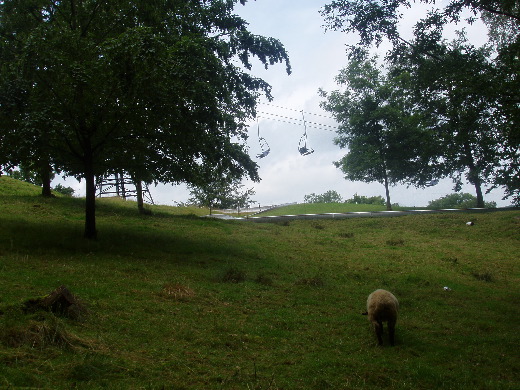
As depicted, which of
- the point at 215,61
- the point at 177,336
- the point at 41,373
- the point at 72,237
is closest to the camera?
the point at 41,373

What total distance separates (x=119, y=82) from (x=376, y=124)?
27.6m

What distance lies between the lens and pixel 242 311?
32.1 ft

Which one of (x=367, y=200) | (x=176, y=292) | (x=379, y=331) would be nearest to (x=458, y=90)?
(x=379, y=331)

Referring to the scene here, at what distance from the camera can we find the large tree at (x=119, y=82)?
13.3 metres

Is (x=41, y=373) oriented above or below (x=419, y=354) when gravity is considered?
above

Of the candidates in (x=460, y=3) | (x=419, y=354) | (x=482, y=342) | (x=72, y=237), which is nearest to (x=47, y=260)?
(x=72, y=237)

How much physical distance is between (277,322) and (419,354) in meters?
2.82

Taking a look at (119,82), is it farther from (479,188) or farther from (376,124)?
(479,188)

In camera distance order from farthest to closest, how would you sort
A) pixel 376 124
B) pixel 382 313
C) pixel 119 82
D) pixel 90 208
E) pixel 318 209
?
pixel 318 209
pixel 376 124
pixel 90 208
pixel 119 82
pixel 382 313

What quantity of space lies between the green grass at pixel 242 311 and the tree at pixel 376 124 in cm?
1722

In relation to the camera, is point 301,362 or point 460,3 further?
point 460,3

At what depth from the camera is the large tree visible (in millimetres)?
13328

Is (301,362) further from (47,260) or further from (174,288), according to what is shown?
(47,260)

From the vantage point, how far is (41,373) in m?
5.48
